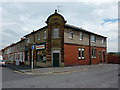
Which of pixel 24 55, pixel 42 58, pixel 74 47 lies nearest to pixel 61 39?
pixel 74 47

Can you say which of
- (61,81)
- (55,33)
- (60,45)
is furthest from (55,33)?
(61,81)

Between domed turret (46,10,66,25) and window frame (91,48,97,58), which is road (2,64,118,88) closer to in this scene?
domed turret (46,10,66,25)

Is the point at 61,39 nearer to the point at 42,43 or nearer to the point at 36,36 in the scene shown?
the point at 42,43

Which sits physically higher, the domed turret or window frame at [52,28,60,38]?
the domed turret

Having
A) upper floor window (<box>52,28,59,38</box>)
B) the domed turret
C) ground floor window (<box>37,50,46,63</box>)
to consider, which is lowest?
ground floor window (<box>37,50,46,63</box>)

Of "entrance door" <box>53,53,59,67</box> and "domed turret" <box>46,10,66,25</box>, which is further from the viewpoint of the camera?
"domed turret" <box>46,10,66,25</box>

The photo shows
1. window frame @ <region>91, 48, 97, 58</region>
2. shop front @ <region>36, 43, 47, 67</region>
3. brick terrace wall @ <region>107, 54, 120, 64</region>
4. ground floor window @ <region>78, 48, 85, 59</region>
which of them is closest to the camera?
shop front @ <region>36, 43, 47, 67</region>

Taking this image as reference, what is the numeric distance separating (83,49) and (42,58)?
26.3 ft

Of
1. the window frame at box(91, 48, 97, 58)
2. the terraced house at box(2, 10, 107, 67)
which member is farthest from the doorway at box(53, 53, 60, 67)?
the window frame at box(91, 48, 97, 58)

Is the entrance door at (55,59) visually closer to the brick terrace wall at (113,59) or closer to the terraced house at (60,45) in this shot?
the terraced house at (60,45)

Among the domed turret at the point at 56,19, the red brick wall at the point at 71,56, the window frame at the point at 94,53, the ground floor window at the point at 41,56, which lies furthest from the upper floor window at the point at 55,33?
the window frame at the point at 94,53

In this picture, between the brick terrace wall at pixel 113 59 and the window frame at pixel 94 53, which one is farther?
the brick terrace wall at pixel 113 59

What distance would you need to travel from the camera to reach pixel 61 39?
18.1m

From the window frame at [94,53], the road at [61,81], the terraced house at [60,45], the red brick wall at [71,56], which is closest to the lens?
the road at [61,81]
